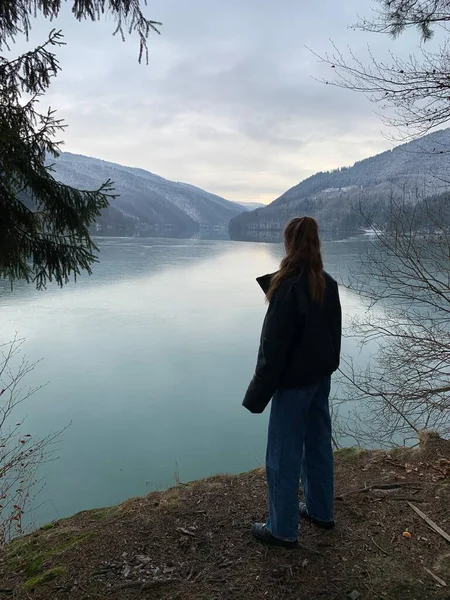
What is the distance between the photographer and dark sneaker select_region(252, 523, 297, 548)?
2275mm

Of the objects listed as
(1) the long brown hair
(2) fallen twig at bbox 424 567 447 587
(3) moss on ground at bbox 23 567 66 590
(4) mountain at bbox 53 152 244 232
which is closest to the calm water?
(3) moss on ground at bbox 23 567 66 590

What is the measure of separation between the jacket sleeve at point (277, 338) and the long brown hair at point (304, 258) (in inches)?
3.5

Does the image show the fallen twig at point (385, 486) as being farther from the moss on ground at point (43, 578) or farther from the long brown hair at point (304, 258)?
the moss on ground at point (43, 578)

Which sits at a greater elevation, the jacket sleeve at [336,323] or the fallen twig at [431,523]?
the jacket sleeve at [336,323]

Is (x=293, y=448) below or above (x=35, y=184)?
below

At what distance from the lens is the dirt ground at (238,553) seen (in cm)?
205

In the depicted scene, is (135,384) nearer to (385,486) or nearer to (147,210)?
(385,486)

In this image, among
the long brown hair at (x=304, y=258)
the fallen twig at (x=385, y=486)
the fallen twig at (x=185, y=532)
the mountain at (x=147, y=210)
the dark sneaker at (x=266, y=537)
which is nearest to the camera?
the long brown hair at (x=304, y=258)

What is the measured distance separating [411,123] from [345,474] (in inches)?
110

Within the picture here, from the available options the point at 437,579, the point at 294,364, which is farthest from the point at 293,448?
the point at 437,579

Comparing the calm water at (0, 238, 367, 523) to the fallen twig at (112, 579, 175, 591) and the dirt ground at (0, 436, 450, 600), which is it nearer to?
→ the dirt ground at (0, 436, 450, 600)

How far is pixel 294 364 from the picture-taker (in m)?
2.14

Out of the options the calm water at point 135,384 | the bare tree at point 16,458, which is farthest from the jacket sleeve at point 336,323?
the calm water at point 135,384

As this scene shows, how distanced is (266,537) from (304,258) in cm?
150
